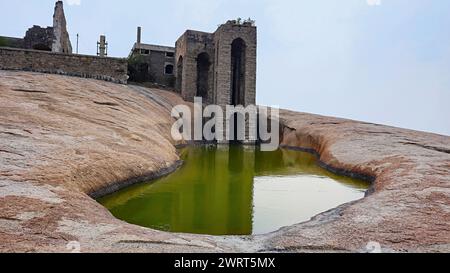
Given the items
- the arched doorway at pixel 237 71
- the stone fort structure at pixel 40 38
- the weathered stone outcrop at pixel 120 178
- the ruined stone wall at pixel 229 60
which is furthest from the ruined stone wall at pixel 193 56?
the weathered stone outcrop at pixel 120 178

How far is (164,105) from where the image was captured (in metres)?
26.5

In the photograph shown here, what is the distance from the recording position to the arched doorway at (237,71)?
32094 mm

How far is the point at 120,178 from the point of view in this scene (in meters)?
11.1

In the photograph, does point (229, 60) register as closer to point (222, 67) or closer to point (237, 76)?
point (222, 67)

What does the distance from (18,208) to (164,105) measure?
20.5m

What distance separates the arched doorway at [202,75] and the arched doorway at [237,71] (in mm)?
3080

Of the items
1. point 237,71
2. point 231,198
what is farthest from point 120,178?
point 237,71

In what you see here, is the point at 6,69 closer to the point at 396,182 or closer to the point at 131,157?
the point at 131,157

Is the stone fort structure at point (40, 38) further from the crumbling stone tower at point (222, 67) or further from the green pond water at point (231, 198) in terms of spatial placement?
the green pond water at point (231, 198)

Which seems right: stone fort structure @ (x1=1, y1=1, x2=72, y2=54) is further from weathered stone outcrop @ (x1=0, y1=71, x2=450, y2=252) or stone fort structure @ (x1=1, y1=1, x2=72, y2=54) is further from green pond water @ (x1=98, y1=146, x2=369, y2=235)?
green pond water @ (x1=98, y1=146, x2=369, y2=235)

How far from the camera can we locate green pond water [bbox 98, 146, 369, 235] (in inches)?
344

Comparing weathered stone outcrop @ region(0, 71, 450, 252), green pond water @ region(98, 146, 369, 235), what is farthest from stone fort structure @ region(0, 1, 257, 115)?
green pond water @ region(98, 146, 369, 235)

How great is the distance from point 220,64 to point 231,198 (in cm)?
2095
